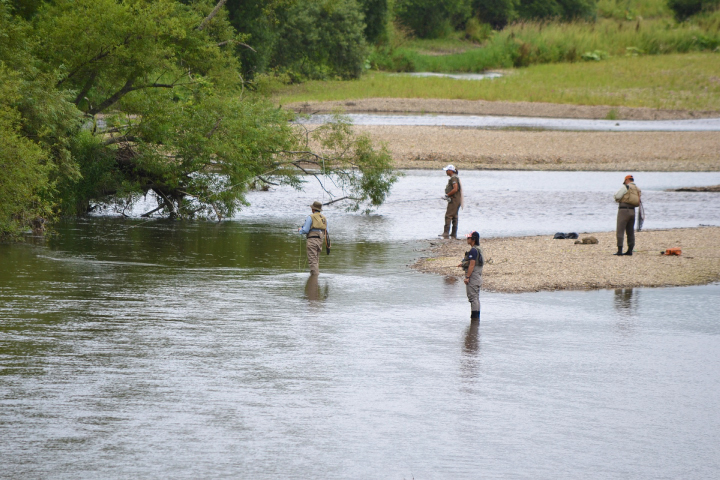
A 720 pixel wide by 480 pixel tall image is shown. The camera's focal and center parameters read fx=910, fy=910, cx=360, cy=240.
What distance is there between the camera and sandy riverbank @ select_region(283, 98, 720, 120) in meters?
57.9

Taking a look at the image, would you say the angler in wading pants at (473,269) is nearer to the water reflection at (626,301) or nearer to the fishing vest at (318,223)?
the water reflection at (626,301)

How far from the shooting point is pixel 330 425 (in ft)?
29.3

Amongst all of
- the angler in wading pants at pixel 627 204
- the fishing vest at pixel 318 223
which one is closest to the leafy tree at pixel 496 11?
the angler in wading pants at pixel 627 204

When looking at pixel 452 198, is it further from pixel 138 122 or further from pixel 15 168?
pixel 138 122

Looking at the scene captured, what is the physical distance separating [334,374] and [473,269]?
3.46m

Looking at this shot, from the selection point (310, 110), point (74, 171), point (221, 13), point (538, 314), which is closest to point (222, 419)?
→ point (538, 314)

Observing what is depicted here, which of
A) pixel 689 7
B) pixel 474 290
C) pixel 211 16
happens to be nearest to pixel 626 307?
pixel 474 290

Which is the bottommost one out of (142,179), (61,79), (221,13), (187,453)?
(187,453)

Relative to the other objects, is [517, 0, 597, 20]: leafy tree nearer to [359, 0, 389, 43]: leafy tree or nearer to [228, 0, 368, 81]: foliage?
[359, 0, 389, 43]: leafy tree

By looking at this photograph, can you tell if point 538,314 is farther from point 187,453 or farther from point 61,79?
point 61,79

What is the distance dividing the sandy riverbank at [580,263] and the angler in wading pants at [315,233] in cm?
244

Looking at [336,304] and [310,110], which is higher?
[310,110]

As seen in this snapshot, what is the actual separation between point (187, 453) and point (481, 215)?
20874mm

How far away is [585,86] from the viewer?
66.0m
